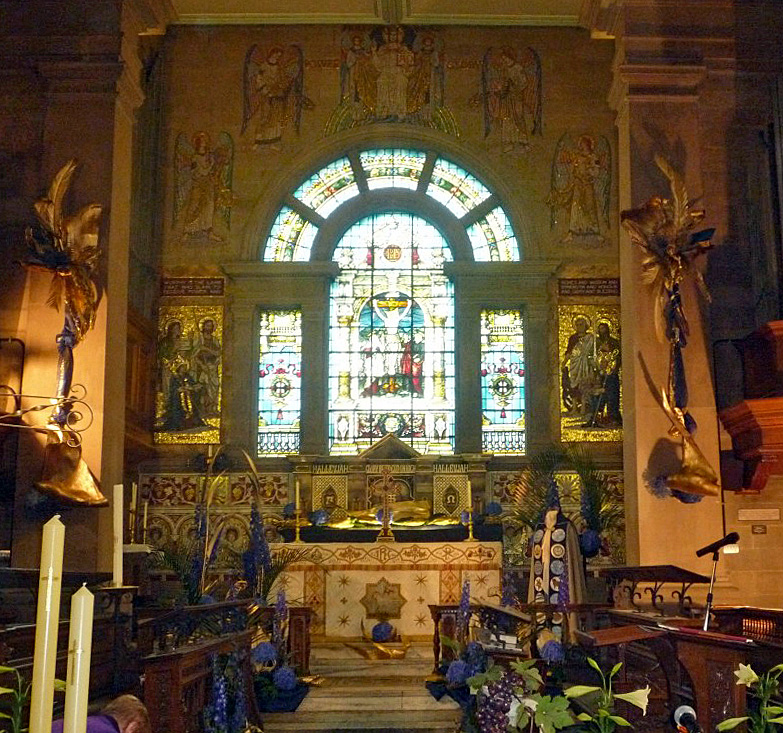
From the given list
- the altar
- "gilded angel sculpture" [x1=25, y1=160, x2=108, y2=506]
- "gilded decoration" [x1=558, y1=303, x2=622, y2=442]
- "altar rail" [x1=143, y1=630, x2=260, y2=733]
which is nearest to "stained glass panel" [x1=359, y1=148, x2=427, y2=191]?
"gilded decoration" [x1=558, y1=303, x2=622, y2=442]

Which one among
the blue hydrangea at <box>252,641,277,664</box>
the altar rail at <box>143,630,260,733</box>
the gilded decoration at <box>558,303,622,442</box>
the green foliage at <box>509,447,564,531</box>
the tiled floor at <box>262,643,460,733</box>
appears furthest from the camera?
the gilded decoration at <box>558,303,622,442</box>

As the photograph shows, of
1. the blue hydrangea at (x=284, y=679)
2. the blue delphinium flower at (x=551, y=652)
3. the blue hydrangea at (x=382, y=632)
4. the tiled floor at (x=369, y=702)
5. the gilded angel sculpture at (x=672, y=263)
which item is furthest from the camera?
the blue hydrangea at (x=382, y=632)

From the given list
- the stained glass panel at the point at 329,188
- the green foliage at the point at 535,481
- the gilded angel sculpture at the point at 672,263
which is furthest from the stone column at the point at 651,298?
the stained glass panel at the point at 329,188

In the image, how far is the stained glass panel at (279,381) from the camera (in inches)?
583

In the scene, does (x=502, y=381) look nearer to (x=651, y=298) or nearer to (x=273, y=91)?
(x=273, y=91)

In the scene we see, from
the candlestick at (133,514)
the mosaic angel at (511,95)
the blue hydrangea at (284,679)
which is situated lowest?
the blue hydrangea at (284,679)

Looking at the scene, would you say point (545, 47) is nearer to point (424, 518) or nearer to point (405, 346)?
point (405, 346)

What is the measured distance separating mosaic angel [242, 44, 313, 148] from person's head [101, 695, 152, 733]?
13.3 metres

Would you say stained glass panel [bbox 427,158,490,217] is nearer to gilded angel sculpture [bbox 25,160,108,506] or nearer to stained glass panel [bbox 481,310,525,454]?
stained glass panel [bbox 481,310,525,454]

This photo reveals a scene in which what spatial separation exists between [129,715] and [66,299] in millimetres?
7126

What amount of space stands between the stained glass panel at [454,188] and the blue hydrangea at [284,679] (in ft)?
28.7

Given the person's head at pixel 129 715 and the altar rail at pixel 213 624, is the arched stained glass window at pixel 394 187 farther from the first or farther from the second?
the person's head at pixel 129 715

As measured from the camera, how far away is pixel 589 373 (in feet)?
48.3

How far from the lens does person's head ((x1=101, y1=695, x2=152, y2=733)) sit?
262cm
